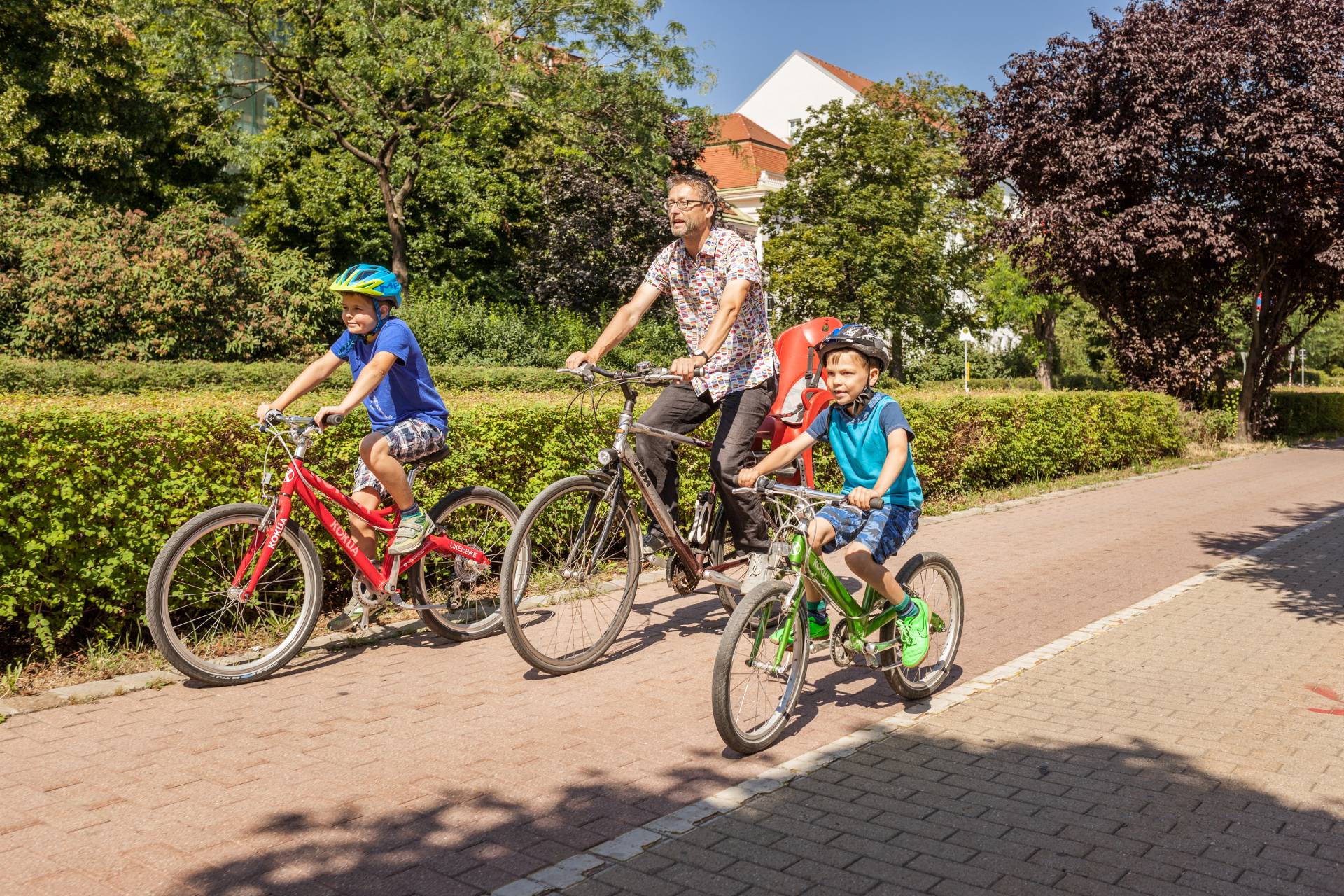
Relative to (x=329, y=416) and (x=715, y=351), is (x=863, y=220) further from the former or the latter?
(x=329, y=416)

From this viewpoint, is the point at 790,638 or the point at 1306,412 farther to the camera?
the point at 1306,412

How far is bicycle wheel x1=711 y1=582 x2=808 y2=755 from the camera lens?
165 inches

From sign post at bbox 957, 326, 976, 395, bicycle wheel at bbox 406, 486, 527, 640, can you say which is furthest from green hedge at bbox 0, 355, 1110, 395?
sign post at bbox 957, 326, 976, 395

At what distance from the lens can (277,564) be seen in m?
5.80

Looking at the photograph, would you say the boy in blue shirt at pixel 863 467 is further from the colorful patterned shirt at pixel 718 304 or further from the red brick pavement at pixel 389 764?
the colorful patterned shirt at pixel 718 304

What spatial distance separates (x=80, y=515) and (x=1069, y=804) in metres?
4.37

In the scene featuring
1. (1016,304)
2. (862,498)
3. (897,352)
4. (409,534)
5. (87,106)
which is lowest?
(409,534)

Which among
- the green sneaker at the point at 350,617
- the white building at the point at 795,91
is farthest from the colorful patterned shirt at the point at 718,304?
the white building at the point at 795,91

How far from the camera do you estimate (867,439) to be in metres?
4.71

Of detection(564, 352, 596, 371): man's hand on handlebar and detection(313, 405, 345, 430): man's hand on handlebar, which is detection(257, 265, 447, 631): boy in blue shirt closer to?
detection(313, 405, 345, 430): man's hand on handlebar

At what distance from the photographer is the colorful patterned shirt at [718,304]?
586 cm

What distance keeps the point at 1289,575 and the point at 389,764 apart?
7.40 meters

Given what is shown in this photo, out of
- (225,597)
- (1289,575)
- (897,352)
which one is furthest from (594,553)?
(897,352)

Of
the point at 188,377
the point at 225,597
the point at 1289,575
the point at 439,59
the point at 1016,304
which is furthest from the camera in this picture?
the point at 1016,304
